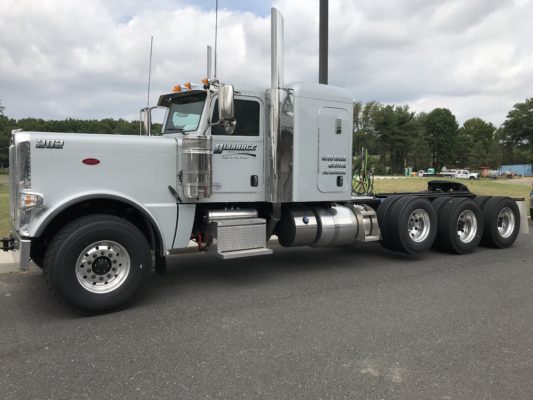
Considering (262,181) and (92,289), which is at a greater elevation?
(262,181)

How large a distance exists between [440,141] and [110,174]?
96.5 metres

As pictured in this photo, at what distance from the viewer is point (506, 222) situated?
8.99m

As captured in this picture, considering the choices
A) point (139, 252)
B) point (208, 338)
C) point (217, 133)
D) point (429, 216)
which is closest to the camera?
point (208, 338)

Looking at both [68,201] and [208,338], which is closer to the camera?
[208,338]

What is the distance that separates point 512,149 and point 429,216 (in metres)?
100

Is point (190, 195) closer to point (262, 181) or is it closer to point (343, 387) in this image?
point (262, 181)

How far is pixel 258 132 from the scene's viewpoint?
6.22 metres

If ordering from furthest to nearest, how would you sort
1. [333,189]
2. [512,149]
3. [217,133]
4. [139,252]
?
[512,149], [333,189], [217,133], [139,252]

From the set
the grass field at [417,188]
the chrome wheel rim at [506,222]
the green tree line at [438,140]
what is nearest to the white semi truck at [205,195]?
the chrome wheel rim at [506,222]

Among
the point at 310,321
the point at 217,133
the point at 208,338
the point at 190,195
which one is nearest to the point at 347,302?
the point at 310,321

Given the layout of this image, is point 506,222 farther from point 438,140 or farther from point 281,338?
point 438,140

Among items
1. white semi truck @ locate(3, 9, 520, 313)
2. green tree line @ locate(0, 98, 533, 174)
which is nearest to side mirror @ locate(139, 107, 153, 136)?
white semi truck @ locate(3, 9, 520, 313)

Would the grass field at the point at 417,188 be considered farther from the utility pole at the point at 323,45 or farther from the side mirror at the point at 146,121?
the side mirror at the point at 146,121

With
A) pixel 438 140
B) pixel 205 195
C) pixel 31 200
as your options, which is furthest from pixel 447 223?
pixel 438 140
